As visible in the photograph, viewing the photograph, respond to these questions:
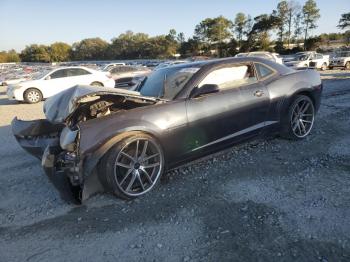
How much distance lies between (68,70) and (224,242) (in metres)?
13.4

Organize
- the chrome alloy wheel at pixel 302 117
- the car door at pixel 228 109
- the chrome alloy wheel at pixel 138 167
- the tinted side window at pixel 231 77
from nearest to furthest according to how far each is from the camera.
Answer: the chrome alloy wheel at pixel 138 167
the car door at pixel 228 109
the tinted side window at pixel 231 77
the chrome alloy wheel at pixel 302 117

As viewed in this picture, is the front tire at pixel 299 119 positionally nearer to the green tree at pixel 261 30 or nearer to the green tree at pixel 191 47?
the green tree at pixel 261 30

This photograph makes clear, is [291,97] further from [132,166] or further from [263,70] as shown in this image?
[132,166]

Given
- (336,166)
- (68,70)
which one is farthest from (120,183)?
(68,70)

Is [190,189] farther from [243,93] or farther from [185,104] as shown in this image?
[243,93]

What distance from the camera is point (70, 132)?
3.75 metres

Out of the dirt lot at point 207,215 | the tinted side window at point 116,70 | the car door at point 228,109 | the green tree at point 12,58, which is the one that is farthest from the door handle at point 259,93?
the green tree at point 12,58

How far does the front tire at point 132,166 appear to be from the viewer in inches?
142

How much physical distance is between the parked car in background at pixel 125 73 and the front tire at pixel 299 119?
42.8 ft

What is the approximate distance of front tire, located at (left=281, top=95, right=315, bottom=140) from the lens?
5.25m

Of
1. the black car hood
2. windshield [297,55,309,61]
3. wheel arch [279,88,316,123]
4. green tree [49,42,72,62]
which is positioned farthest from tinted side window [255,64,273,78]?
green tree [49,42,72,62]

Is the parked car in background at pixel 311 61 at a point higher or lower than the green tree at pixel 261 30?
lower

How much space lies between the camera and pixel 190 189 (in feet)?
13.1

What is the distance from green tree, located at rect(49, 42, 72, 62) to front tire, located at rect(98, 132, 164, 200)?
119 metres
